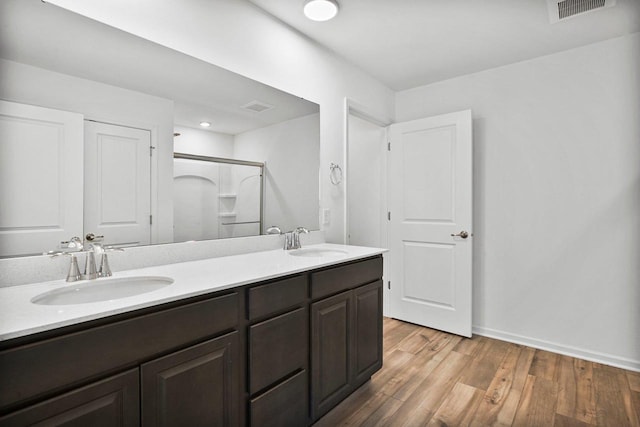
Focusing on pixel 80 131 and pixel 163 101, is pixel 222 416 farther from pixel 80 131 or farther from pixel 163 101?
pixel 163 101

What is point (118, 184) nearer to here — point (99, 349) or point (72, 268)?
point (72, 268)

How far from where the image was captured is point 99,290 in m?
1.26

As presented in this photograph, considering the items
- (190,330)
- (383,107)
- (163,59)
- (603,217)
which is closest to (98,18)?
(163,59)

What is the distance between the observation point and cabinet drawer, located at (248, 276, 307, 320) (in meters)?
1.33

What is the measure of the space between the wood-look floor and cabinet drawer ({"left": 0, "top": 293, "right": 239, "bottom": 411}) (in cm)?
104

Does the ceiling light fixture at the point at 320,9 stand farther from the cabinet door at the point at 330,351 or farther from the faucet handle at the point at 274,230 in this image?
the cabinet door at the point at 330,351

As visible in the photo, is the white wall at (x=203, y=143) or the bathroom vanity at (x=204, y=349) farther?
the white wall at (x=203, y=143)

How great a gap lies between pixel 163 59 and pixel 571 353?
139 inches

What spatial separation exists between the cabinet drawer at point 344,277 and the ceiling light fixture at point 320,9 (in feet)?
5.25

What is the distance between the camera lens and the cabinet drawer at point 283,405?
133 centimetres

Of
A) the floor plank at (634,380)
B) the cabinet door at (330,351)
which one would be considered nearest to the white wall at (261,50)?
the cabinet door at (330,351)

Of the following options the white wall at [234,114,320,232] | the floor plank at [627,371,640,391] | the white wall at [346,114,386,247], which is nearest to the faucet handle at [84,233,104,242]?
the white wall at [234,114,320,232]

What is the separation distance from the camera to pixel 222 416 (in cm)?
120

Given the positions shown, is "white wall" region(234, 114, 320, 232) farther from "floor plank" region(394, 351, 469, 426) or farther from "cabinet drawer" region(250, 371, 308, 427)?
"floor plank" region(394, 351, 469, 426)
